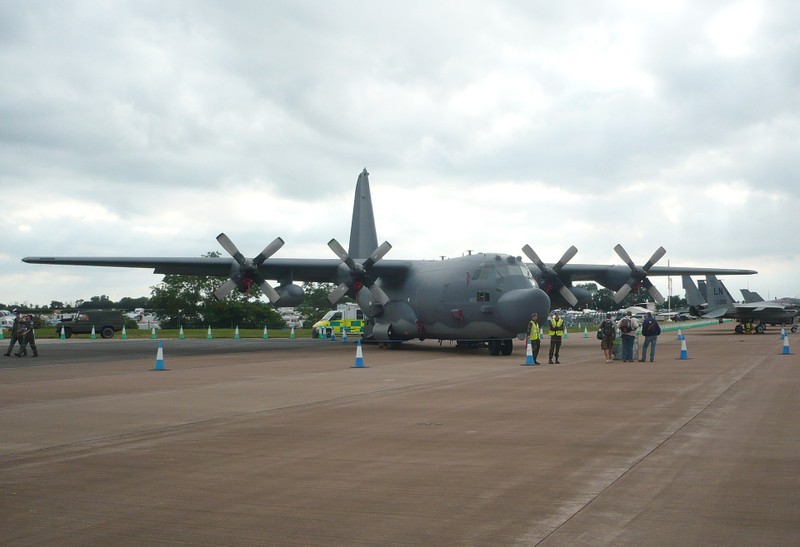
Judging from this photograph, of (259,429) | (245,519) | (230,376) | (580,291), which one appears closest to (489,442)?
(259,429)

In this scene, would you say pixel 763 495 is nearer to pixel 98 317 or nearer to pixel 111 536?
pixel 111 536

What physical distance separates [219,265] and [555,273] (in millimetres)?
15257

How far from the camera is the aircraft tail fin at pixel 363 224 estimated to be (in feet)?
127

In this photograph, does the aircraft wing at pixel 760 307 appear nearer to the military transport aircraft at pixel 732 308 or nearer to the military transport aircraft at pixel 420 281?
the military transport aircraft at pixel 732 308

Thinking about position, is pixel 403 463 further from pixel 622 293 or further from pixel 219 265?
pixel 622 293

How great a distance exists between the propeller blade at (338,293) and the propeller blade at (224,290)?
402 centimetres

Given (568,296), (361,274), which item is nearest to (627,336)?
(568,296)

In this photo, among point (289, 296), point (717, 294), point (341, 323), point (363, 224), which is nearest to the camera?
point (289, 296)

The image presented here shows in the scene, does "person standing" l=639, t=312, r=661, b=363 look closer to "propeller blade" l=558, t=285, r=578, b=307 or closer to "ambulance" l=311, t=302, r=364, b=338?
"propeller blade" l=558, t=285, r=578, b=307

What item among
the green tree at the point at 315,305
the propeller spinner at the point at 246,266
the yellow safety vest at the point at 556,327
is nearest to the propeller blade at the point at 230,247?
the propeller spinner at the point at 246,266

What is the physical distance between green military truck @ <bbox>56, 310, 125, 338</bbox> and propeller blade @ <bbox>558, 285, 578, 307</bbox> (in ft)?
95.7

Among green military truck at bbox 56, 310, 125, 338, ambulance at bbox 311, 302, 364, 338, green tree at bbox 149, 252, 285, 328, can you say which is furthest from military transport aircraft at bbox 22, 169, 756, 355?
green tree at bbox 149, 252, 285, 328

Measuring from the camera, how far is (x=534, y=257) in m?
34.8

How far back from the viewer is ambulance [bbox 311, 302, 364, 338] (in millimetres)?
51969
